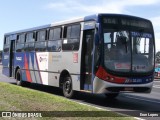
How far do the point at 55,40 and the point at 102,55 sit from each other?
444 cm

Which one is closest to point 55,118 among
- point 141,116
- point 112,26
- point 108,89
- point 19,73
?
point 141,116

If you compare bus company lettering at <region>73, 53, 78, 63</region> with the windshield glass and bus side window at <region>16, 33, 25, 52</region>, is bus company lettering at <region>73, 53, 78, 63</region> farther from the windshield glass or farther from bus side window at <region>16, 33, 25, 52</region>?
bus side window at <region>16, 33, 25, 52</region>

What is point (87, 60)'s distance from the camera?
47.1ft

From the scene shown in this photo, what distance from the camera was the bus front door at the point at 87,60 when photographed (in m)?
14.1

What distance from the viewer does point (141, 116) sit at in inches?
437

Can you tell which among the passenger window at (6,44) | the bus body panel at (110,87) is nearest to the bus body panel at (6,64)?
the passenger window at (6,44)

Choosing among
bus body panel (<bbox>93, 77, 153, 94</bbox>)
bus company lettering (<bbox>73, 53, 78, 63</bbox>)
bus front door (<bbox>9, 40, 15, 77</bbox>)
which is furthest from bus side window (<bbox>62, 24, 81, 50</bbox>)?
bus front door (<bbox>9, 40, 15, 77</bbox>)

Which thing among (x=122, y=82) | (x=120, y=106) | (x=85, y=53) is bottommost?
(x=120, y=106)

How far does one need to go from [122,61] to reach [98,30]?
137 centimetres

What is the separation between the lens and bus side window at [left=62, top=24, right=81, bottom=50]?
15.2m

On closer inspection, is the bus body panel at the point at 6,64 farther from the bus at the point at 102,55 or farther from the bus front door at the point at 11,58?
the bus at the point at 102,55

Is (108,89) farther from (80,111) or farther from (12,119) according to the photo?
(12,119)

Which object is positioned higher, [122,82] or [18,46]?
[18,46]

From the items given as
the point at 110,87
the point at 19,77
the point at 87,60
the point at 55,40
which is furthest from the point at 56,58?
the point at 19,77
